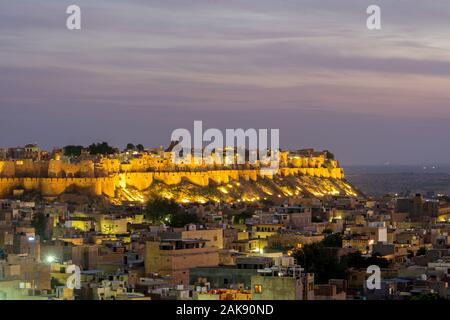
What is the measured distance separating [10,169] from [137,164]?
15190 mm

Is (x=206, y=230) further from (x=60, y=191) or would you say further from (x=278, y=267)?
(x=60, y=191)

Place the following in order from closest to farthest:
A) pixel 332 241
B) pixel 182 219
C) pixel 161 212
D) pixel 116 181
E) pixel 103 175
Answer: pixel 332 241 → pixel 182 219 → pixel 161 212 → pixel 103 175 → pixel 116 181

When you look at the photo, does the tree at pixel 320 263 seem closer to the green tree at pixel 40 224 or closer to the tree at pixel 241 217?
the green tree at pixel 40 224

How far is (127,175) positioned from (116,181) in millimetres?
3150

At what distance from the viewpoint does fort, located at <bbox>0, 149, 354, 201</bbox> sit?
90.5 meters

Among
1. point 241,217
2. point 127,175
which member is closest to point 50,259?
point 241,217

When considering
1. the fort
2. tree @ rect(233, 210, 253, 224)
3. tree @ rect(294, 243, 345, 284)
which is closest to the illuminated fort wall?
the fort

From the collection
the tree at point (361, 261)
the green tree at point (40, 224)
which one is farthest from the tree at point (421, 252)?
the green tree at point (40, 224)

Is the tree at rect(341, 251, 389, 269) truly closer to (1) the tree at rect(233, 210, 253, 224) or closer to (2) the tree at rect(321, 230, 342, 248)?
(2) the tree at rect(321, 230, 342, 248)

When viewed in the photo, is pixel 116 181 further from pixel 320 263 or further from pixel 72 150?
pixel 320 263

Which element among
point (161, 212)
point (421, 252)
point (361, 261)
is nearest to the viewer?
point (361, 261)

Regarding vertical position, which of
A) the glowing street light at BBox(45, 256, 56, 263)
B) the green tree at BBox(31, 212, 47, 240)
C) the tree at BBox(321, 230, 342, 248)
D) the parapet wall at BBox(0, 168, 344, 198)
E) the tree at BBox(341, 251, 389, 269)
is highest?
the parapet wall at BBox(0, 168, 344, 198)

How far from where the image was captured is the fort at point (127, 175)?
9050cm

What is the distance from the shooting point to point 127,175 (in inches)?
3932
